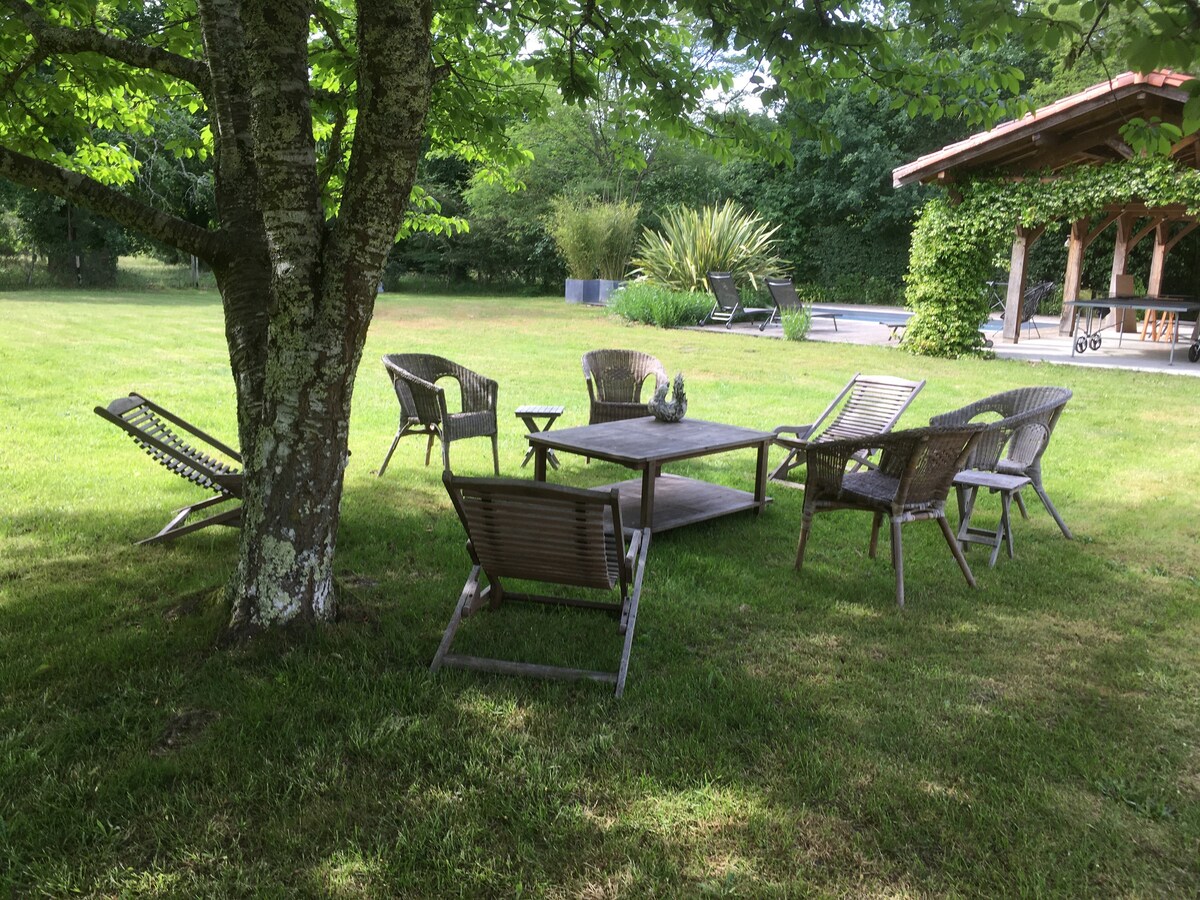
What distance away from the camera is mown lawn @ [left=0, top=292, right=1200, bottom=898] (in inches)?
94.0

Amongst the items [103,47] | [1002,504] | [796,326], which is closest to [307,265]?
[103,47]

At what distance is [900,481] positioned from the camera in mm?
4441

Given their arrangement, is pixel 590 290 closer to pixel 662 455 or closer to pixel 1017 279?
pixel 1017 279

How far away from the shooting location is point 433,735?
9.73ft

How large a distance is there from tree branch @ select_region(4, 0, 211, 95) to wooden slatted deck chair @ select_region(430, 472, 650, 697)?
229 cm

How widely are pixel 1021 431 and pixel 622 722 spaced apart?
3.59 m

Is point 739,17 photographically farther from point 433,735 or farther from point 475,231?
point 475,231

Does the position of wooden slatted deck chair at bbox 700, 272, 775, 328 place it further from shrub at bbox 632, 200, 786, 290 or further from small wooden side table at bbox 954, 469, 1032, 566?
small wooden side table at bbox 954, 469, 1032, 566

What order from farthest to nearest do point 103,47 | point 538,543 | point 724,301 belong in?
1. point 724,301
2. point 103,47
3. point 538,543

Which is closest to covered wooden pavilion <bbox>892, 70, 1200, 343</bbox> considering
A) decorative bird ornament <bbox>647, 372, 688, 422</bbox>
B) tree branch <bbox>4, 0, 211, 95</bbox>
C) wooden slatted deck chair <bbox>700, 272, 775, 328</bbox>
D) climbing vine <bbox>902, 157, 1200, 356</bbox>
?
climbing vine <bbox>902, 157, 1200, 356</bbox>

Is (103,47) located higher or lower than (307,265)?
higher

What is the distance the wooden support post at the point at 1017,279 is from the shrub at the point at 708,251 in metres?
5.63

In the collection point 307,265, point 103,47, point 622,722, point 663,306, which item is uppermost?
point 103,47

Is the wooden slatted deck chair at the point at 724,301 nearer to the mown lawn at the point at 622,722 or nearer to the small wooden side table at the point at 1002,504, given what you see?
the mown lawn at the point at 622,722
